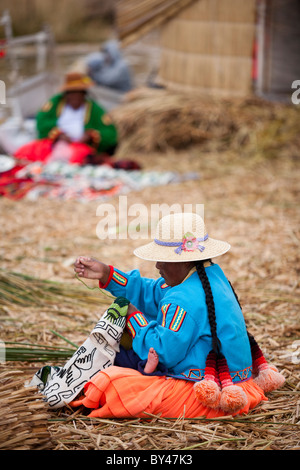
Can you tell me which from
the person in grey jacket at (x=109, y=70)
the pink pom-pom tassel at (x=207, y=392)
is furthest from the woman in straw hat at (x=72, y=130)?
the pink pom-pom tassel at (x=207, y=392)

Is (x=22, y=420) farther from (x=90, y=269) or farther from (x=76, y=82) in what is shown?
→ (x=76, y=82)

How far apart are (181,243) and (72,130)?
218 inches

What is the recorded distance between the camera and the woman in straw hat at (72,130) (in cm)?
738

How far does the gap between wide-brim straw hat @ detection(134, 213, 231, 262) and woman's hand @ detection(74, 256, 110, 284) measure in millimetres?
185

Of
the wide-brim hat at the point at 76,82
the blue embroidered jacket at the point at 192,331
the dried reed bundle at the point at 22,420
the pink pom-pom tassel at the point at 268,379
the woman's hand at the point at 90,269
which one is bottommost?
the pink pom-pom tassel at the point at 268,379

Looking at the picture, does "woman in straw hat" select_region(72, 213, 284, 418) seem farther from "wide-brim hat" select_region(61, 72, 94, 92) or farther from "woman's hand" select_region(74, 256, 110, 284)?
"wide-brim hat" select_region(61, 72, 94, 92)

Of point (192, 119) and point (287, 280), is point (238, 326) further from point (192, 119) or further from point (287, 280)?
point (192, 119)

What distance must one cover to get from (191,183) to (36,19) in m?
16.6

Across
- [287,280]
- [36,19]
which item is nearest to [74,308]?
[287,280]

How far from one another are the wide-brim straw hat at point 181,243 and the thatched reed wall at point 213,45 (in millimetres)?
6004

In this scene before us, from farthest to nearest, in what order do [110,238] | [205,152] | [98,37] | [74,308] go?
[98,37] → [205,152] → [110,238] → [74,308]

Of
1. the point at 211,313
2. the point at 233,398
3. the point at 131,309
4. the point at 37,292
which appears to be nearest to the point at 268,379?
the point at 233,398

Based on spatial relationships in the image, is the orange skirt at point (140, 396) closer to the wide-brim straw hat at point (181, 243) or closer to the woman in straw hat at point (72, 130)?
the wide-brim straw hat at point (181, 243)

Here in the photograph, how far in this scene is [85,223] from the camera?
553cm
